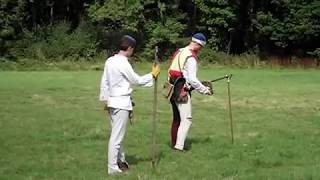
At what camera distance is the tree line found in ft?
172

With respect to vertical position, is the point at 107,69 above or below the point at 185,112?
above

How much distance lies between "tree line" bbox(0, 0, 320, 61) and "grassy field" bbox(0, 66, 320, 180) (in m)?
29.4

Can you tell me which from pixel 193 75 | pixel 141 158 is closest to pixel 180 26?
pixel 193 75

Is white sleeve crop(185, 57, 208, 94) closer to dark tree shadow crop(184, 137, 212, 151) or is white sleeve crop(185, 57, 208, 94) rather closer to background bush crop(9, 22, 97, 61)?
dark tree shadow crop(184, 137, 212, 151)

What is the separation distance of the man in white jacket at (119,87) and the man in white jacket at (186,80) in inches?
73.5

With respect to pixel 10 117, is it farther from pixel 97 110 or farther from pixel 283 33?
pixel 283 33

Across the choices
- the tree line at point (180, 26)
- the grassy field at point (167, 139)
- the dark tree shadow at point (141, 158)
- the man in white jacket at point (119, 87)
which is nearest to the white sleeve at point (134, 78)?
the man in white jacket at point (119, 87)

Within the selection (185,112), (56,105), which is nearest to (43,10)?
(56,105)

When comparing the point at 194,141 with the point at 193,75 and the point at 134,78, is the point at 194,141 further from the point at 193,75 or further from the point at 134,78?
the point at 134,78

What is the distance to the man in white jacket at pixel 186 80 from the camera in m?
11.1

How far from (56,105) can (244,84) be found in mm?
12600

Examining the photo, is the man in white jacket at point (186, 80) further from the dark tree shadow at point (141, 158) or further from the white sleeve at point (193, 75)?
the dark tree shadow at point (141, 158)

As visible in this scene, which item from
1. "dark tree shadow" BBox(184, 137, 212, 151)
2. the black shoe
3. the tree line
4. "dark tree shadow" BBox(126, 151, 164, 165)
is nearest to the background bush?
the tree line

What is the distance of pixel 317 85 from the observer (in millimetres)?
29844
